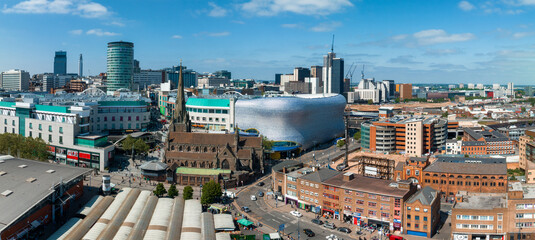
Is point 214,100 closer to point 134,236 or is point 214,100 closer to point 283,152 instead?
Answer: point 283,152

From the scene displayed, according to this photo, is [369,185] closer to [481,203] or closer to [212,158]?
[481,203]

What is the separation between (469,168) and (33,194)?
307 ft

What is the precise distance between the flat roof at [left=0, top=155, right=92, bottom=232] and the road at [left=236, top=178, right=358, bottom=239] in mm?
34874

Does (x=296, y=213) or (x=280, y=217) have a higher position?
(x=296, y=213)

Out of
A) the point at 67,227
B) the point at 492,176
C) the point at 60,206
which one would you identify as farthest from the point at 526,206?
the point at 60,206

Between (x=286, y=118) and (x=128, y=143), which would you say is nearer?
(x=128, y=143)

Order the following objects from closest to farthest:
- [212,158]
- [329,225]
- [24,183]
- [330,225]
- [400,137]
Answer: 1. [24,183]
2. [330,225]
3. [329,225]
4. [212,158]
5. [400,137]

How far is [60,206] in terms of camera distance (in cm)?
7712

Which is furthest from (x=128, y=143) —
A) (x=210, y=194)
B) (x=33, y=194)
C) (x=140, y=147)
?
(x=33, y=194)

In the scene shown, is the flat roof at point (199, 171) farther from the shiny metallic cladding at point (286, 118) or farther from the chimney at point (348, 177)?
the shiny metallic cladding at point (286, 118)

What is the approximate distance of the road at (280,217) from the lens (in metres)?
75.3

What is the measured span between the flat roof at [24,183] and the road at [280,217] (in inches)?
1373

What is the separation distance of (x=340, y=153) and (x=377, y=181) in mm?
65100

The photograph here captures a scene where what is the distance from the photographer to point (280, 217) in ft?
274
